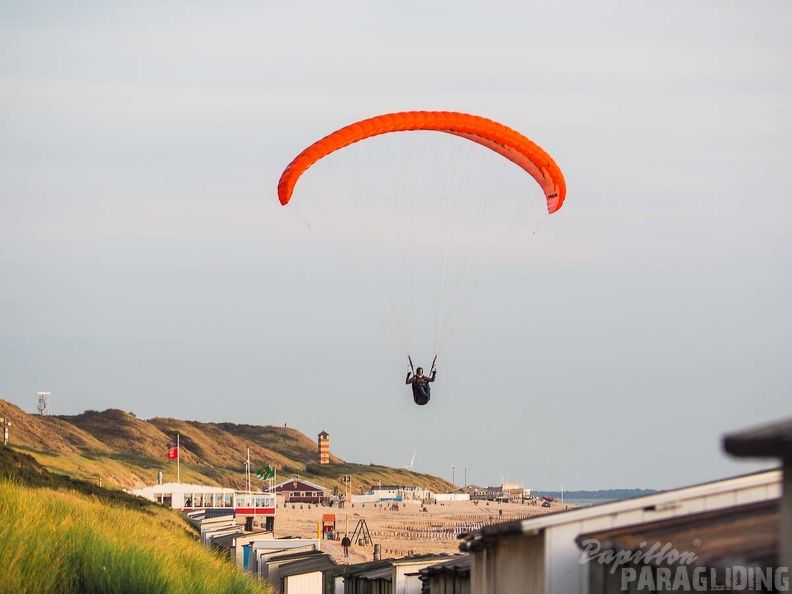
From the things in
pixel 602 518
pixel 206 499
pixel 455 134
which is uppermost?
pixel 455 134

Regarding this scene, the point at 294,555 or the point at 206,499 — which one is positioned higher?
the point at 206,499

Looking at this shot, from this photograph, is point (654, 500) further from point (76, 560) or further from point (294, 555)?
point (294, 555)

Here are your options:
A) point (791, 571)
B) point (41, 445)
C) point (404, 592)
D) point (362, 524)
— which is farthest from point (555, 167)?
point (41, 445)

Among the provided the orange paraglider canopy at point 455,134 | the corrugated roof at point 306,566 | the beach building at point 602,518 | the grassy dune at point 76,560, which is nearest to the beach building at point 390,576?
the corrugated roof at point 306,566

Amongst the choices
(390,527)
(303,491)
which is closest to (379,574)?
(390,527)

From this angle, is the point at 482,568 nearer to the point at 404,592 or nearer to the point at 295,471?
the point at 404,592
